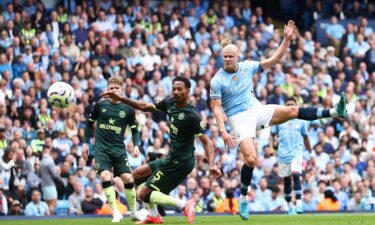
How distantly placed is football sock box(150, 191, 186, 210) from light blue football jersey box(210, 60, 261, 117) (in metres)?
1.98

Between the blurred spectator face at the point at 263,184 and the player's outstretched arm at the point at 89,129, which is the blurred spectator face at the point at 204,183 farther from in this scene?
the player's outstretched arm at the point at 89,129

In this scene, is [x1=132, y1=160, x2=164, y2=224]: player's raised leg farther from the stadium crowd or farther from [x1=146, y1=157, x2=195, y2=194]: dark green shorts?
the stadium crowd

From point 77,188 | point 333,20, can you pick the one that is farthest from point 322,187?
point 333,20

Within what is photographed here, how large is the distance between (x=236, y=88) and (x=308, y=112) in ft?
4.32

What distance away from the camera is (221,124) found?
704 inches

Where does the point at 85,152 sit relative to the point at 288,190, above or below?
above

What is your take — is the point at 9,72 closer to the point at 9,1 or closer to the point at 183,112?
the point at 9,1

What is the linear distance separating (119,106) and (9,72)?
28.3 feet

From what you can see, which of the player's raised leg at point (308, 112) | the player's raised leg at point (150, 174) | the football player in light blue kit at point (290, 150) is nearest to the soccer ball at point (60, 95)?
the player's raised leg at point (150, 174)

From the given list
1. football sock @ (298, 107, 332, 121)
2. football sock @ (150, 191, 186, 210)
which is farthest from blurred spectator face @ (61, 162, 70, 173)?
football sock @ (298, 107, 332, 121)

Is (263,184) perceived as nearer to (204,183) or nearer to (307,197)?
(307,197)

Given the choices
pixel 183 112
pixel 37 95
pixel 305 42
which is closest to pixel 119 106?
pixel 183 112

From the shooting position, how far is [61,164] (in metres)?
26.5

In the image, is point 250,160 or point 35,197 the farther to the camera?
point 35,197
